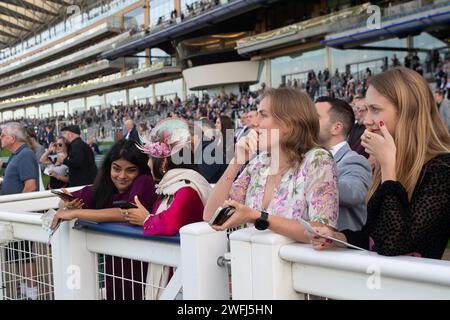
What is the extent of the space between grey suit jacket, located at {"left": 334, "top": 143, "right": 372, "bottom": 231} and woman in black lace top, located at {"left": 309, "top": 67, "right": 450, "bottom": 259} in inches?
18.2

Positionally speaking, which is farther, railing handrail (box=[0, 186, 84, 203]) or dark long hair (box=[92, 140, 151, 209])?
railing handrail (box=[0, 186, 84, 203])

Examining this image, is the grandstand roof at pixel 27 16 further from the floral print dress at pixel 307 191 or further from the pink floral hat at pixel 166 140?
the floral print dress at pixel 307 191

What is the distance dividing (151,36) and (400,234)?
37615 mm

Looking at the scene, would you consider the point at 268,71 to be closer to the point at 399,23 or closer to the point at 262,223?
the point at 399,23

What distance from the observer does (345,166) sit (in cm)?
271

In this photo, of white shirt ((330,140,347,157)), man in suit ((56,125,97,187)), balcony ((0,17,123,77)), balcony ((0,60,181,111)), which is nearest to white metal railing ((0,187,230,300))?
white shirt ((330,140,347,157))

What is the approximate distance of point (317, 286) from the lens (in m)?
1.47

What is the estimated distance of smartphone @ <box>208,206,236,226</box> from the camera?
163 cm

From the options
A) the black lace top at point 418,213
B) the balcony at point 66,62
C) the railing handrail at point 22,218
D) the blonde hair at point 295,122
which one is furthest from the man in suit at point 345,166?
the balcony at point 66,62

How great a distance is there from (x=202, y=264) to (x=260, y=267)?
0.29 metres

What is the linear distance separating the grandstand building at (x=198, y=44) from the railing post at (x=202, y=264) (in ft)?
56.3

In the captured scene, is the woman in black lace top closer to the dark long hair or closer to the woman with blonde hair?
the woman with blonde hair
